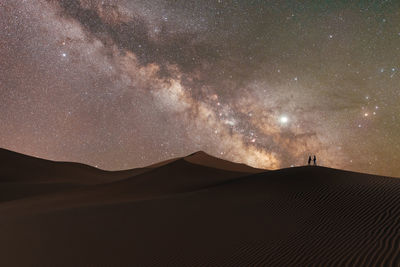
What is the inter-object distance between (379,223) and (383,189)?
424cm

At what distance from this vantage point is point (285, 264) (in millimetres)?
6352

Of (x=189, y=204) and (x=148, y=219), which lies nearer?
(x=148, y=219)

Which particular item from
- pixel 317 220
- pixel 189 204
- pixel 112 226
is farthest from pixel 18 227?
pixel 317 220

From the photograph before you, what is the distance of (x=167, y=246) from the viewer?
836 centimetres

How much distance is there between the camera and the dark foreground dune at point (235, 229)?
6973 mm

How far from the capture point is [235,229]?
9.10 meters

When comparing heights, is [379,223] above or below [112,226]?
above

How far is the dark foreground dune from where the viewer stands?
697cm

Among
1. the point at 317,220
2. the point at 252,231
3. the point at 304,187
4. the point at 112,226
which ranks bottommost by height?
the point at 112,226

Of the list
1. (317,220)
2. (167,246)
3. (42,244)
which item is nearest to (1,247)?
(42,244)

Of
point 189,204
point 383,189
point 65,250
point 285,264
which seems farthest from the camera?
point 189,204

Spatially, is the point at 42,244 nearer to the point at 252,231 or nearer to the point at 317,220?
the point at 252,231

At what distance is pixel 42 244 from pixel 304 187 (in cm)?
1129

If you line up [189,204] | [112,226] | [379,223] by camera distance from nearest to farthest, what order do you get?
[379,223]
[112,226]
[189,204]
